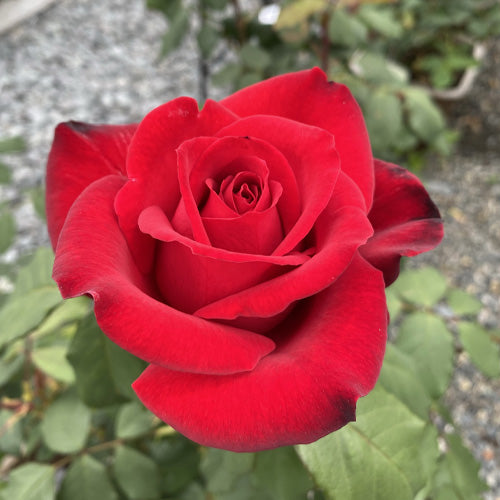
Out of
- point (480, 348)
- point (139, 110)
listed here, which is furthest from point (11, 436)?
point (139, 110)

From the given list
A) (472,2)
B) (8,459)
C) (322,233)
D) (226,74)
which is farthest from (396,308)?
(472,2)

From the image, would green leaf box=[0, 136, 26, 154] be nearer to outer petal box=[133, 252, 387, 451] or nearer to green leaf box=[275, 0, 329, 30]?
green leaf box=[275, 0, 329, 30]

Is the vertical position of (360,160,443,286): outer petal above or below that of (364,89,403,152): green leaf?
above

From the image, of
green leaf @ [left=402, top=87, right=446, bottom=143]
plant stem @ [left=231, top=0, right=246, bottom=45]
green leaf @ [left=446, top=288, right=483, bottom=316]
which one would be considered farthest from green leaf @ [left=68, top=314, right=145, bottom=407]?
plant stem @ [left=231, top=0, right=246, bottom=45]

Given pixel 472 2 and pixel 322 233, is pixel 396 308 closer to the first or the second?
pixel 322 233

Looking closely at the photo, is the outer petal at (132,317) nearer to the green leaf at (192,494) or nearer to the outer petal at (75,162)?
the outer petal at (75,162)

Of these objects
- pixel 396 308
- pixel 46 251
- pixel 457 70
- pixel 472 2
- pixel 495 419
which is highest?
pixel 46 251
